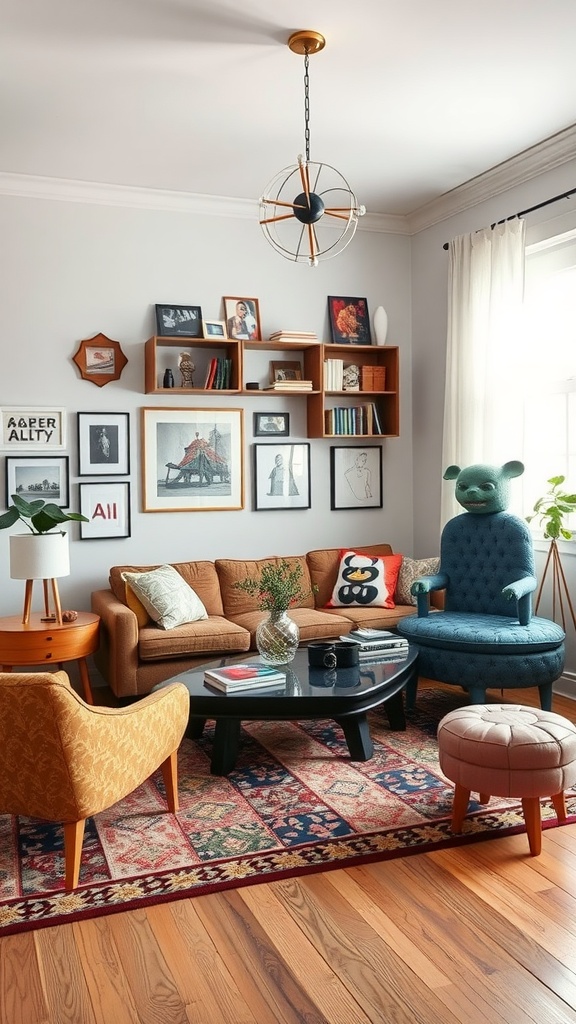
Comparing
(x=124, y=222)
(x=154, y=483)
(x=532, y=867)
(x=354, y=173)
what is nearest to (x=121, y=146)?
(x=124, y=222)

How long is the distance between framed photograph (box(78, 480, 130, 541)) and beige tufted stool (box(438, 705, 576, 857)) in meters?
2.83

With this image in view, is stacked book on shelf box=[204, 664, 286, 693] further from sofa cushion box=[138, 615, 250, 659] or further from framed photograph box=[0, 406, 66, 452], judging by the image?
framed photograph box=[0, 406, 66, 452]

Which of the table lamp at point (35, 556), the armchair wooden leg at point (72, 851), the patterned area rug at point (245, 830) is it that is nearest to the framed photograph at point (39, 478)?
the table lamp at point (35, 556)

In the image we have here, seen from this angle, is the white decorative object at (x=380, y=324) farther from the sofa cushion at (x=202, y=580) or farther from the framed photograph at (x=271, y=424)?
the sofa cushion at (x=202, y=580)

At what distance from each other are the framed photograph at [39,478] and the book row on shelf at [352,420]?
173 centimetres

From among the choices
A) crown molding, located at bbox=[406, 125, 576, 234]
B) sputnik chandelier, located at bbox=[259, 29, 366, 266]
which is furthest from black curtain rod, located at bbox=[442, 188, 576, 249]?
sputnik chandelier, located at bbox=[259, 29, 366, 266]

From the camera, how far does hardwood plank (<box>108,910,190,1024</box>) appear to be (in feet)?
6.67

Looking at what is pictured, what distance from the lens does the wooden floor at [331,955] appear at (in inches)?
80.3

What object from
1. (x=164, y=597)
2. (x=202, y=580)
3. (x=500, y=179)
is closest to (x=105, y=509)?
(x=202, y=580)

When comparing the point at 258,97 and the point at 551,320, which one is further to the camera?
the point at 551,320

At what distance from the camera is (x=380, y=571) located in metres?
5.35

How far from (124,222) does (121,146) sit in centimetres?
75

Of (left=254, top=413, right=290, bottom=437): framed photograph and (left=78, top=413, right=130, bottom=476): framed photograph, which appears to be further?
(left=254, top=413, right=290, bottom=437): framed photograph

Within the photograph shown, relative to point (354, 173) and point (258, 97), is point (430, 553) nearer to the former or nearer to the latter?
point (354, 173)
